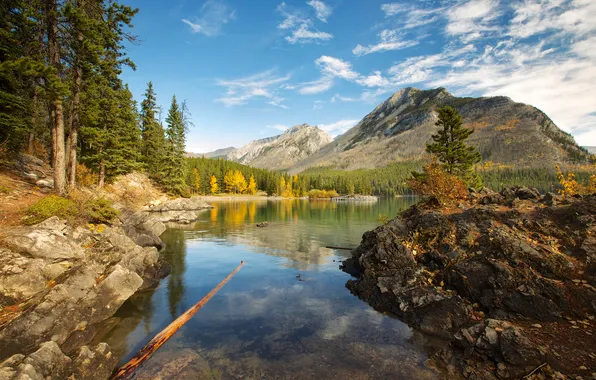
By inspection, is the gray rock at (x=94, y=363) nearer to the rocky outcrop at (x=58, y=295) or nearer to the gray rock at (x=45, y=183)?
the rocky outcrop at (x=58, y=295)

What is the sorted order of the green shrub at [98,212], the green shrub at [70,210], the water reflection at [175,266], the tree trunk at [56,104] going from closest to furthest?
the green shrub at [70,210] → the water reflection at [175,266] → the tree trunk at [56,104] → the green shrub at [98,212]

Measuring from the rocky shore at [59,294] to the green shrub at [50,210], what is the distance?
1.66ft

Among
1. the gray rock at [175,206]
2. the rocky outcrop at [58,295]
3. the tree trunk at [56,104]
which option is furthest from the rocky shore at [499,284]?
the gray rock at [175,206]

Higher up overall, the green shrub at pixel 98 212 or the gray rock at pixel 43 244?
the green shrub at pixel 98 212

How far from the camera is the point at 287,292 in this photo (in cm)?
1820

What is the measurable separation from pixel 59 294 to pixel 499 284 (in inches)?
791

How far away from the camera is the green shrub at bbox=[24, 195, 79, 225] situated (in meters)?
14.9

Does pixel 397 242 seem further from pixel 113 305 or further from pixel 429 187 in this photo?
pixel 113 305

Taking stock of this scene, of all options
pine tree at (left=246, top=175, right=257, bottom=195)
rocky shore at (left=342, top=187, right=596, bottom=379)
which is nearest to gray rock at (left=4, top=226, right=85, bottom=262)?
rocky shore at (left=342, top=187, right=596, bottom=379)

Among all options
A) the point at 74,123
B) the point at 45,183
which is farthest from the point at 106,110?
the point at 45,183

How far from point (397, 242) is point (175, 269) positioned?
59.0 ft

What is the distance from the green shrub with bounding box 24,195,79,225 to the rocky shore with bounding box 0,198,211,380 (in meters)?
0.51

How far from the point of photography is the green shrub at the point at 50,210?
14.9 metres

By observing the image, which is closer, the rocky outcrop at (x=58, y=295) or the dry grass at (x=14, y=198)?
the rocky outcrop at (x=58, y=295)
